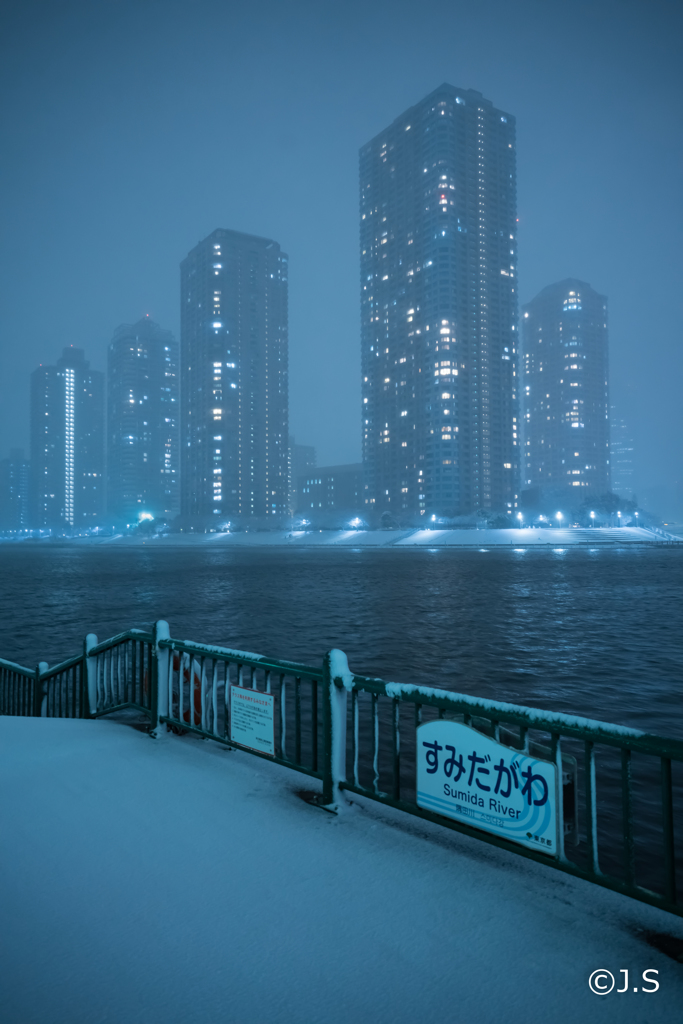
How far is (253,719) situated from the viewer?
5824 mm

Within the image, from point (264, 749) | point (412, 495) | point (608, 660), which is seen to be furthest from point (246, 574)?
point (412, 495)

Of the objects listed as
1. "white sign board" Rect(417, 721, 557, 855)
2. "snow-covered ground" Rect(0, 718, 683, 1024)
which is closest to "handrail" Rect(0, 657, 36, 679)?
"snow-covered ground" Rect(0, 718, 683, 1024)

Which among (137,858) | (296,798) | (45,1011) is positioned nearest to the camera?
(45,1011)

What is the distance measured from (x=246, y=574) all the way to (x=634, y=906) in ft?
152

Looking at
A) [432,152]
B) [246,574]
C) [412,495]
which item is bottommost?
[246,574]

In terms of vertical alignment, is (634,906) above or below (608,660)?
above

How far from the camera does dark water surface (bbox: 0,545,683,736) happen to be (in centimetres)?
1284

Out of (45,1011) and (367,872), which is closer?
(45,1011)

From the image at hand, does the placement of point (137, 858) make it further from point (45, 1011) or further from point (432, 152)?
point (432, 152)

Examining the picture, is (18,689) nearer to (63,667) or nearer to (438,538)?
(63,667)

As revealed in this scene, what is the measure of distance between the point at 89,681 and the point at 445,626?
47.3 feet

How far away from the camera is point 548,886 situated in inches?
150

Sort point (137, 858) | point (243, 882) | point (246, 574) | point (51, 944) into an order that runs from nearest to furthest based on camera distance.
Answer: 1. point (51, 944)
2. point (243, 882)
3. point (137, 858)
4. point (246, 574)

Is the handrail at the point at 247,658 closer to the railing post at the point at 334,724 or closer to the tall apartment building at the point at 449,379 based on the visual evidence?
the railing post at the point at 334,724
